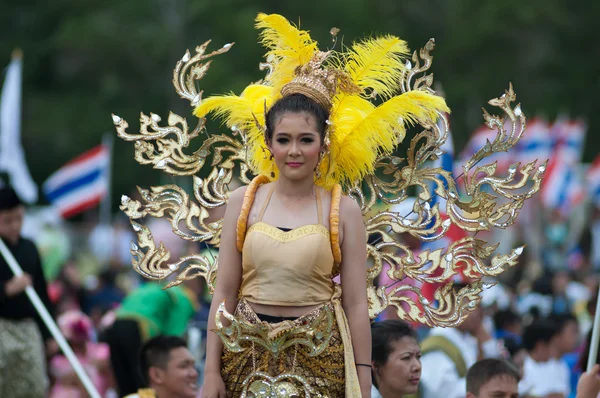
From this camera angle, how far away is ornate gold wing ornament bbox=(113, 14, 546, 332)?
19.3 feet

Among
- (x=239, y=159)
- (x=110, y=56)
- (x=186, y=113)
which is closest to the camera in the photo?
(x=239, y=159)

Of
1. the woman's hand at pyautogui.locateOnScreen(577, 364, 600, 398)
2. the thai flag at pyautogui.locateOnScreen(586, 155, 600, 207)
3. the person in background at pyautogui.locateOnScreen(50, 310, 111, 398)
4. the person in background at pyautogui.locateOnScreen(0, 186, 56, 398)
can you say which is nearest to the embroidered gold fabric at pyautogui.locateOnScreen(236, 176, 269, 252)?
the woman's hand at pyautogui.locateOnScreen(577, 364, 600, 398)

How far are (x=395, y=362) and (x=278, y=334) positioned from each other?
1.52 metres

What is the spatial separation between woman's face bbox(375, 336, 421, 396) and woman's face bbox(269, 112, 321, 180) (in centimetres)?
159

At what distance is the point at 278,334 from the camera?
5285 mm

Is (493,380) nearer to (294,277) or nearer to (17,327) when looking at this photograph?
(294,277)

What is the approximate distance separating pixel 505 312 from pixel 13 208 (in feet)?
15.5

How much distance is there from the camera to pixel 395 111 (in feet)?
19.1

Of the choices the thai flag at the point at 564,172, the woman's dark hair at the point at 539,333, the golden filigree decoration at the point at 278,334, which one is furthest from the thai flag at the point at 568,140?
the golden filigree decoration at the point at 278,334

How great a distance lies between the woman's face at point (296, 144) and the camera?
5.39m

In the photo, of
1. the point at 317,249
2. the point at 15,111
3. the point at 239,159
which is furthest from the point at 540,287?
the point at 317,249

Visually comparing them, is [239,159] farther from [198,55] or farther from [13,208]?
[13,208]

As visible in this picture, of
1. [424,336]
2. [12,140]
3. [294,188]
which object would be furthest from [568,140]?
[294,188]

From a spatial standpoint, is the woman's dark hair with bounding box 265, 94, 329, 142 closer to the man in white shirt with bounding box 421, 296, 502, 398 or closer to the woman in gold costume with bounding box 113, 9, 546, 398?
the woman in gold costume with bounding box 113, 9, 546, 398
